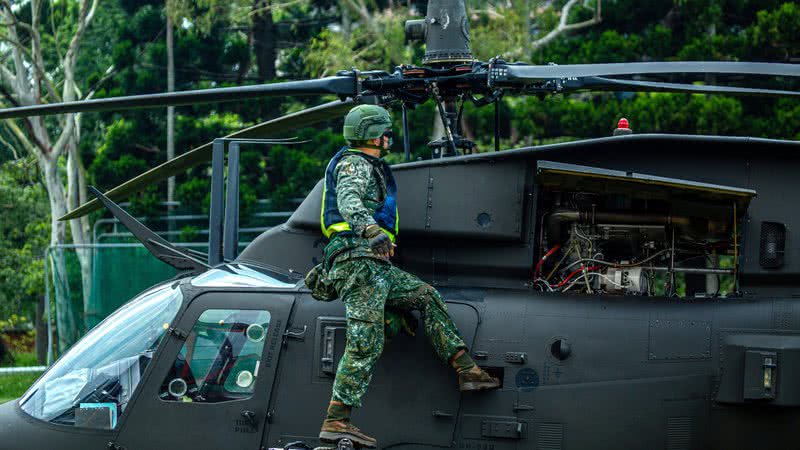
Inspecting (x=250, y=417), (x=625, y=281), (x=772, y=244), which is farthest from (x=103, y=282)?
(x=772, y=244)

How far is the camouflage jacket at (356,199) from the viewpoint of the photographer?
21.1 feet

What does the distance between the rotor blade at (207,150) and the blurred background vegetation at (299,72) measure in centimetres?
927

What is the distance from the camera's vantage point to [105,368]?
719cm

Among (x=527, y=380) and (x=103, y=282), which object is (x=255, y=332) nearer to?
(x=527, y=380)

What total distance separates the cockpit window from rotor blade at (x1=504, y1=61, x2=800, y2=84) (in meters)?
2.71

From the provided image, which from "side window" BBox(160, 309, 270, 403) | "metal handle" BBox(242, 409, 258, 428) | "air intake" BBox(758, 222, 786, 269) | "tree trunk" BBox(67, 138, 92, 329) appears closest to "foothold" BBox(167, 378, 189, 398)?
"side window" BBox(160, 309, 270, 403)

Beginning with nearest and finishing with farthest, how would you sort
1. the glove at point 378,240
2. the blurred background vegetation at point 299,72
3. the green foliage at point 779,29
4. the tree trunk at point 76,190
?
1. the glove at point 378,240
2. the green foliage at point 779,29
3. the blurred background vegetation at point 299,72
4. the tree trunk at point 76,190

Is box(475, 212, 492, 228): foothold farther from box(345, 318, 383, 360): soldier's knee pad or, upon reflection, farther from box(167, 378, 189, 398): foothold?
box(167, 378, 189, 398): foothold

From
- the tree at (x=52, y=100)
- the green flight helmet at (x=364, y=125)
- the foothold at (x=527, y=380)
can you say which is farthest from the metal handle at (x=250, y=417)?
the tree at (x=52, y=100)

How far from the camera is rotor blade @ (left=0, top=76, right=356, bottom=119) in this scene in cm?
715

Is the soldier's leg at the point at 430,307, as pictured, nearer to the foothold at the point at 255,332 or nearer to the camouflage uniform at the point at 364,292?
the camouflage uniform at the point at 364,292

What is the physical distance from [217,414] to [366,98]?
2365mm

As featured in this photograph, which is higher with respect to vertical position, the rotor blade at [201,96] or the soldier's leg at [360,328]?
the rotor blade at [201,96]

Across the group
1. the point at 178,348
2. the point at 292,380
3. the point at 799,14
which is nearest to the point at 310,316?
the point at 292,380
